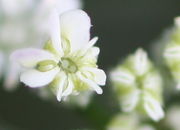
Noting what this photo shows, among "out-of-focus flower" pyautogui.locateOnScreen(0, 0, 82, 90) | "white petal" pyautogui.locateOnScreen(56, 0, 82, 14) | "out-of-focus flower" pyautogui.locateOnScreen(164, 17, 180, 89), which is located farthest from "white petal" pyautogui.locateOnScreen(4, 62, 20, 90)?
"out-of-focus flower" pyautogui.locateOnScreen(164, 17, 180, 89)

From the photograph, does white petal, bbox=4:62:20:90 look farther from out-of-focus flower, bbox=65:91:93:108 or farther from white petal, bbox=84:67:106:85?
white petal, bbox=84:67:106:85

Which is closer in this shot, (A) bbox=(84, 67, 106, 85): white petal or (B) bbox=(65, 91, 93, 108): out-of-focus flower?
(A) bbox=(84, 67, 106, 85): white petal

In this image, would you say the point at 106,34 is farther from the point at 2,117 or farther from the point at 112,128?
the point at 112,128

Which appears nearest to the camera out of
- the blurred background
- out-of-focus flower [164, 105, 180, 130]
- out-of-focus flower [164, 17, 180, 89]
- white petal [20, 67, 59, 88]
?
white petal [20, 67, 59, 88]

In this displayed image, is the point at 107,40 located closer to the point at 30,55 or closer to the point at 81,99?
the point at 81,99

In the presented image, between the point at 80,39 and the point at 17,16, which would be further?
the point at 17,16

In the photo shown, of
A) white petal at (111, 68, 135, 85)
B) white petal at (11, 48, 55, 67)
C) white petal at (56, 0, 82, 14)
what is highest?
white petal at (56, 0, 82, 14)

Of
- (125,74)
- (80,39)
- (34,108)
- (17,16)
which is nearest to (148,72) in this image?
(125,74)
